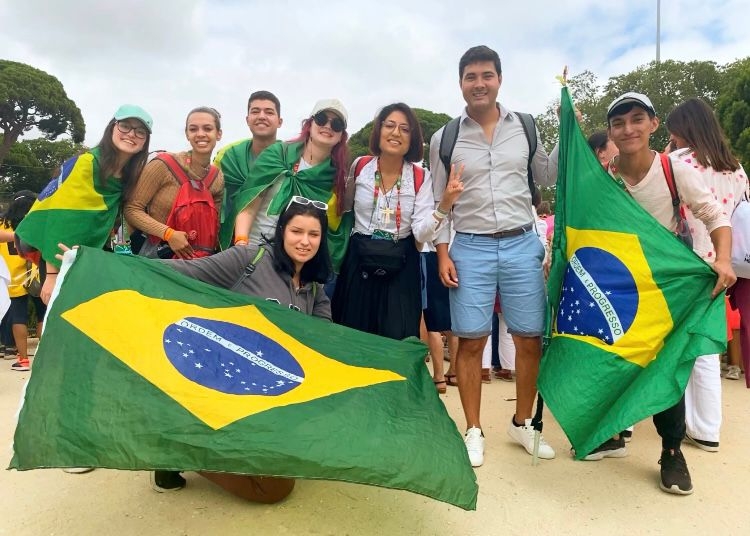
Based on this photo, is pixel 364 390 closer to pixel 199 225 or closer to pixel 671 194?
pixel 199 225

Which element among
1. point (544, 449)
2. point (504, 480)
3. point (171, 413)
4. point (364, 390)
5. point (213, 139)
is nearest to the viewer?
point (171, 413)

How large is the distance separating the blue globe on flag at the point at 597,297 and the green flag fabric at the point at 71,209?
2.72 meters

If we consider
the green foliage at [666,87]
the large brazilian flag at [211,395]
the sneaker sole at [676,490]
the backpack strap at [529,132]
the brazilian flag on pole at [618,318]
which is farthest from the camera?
the green foliage at [666,87]

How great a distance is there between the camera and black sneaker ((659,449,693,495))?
266 cm

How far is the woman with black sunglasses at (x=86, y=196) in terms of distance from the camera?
316 centimetres

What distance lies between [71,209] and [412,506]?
8.32 ft

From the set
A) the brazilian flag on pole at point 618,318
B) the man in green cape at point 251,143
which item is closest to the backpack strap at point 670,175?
the brazilian flag on pole at point 618,318

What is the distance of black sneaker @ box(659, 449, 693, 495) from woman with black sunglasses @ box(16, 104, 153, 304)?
11.0 feet

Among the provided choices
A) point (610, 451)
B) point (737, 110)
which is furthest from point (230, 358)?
point (737, 110)

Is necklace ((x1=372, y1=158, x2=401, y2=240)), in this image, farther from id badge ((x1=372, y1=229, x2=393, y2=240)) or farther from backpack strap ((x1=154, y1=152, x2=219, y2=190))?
backpack strap ((x1=154, y1=152, x2=219, y2=190))

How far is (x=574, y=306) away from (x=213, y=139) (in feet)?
7.98

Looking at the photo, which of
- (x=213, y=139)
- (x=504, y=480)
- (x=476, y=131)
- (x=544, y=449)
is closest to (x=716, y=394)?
(x=544, y=449)

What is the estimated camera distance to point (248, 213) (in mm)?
3361

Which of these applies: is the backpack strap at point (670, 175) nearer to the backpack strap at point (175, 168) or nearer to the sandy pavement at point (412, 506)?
the sandy pavement at point (412, 506)
